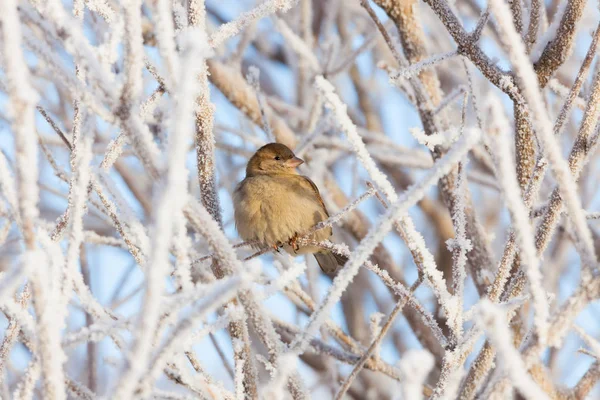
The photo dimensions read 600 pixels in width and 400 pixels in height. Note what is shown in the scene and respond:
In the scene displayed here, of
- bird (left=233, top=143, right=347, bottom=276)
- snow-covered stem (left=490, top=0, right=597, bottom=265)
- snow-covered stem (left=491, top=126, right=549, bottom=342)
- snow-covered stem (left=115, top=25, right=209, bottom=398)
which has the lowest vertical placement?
snow-covered stem (left=115, top=25, right=209, bottom=398)

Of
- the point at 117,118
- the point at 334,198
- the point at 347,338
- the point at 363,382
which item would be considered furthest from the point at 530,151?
the point at 363,382

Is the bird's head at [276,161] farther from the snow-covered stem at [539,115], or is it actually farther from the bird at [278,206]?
the snow-covered stem at [539,115]

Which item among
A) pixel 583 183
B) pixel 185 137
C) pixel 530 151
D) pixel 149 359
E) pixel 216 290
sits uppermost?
pixel 583 183

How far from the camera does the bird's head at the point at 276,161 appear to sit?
4727 millimetres

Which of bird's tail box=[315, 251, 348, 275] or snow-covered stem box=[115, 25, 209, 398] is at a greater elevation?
bird's tail box=[315, 251, 348, 275]

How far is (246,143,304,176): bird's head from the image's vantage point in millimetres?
4727

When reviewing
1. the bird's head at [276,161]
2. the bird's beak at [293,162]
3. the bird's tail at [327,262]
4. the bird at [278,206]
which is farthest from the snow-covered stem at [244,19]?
the bird's tail at [327,262]

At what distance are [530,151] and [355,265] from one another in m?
1.61

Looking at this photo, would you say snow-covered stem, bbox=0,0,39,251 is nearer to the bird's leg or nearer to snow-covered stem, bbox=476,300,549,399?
snow-covered stem, bbox=476,300,549,399

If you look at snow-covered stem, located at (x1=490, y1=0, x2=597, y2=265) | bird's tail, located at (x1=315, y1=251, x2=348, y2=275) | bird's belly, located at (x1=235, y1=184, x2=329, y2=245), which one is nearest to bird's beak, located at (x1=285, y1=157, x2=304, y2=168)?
bird's belly, located at (x1=235, y1=184, x2=329, y2=245)

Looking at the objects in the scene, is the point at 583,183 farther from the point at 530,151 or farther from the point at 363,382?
the point at 530,151

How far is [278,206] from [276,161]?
0.55 metres

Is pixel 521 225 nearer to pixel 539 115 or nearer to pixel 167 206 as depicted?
pixel 539 115

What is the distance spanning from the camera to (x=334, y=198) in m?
5.27
